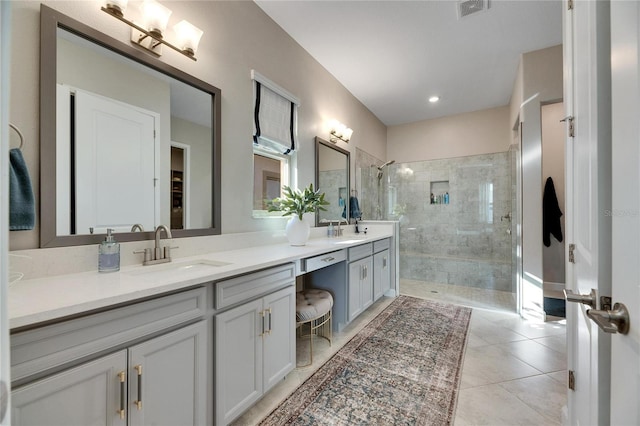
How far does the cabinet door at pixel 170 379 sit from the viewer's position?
0.95m

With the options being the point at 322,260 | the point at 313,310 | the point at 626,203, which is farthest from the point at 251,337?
the point at 626,203

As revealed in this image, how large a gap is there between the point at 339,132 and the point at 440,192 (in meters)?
2.28

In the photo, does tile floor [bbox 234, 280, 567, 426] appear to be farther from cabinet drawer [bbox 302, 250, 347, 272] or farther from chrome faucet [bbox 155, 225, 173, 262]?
chrome faucet [bbox 155, 225, 173, 262]

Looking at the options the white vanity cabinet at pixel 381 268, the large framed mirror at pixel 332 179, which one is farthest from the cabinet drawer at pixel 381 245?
the large framed mirror at pixel 332 179

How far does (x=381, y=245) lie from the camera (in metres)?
3.21

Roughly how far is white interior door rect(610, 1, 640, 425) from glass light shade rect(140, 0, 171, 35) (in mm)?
1853

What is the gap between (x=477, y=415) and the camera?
1.48 meters

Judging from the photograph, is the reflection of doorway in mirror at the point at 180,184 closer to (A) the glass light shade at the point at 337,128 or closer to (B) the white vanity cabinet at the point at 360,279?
(B) the white vanity cabinet at the point at 360,279

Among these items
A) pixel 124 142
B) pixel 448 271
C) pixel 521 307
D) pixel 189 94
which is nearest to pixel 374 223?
pixel 448 271

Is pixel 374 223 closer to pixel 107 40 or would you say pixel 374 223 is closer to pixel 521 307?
pixel 521 307

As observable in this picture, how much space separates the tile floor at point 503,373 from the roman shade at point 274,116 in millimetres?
1800

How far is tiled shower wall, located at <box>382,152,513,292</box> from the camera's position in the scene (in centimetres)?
395

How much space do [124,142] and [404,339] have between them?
8.22 feet

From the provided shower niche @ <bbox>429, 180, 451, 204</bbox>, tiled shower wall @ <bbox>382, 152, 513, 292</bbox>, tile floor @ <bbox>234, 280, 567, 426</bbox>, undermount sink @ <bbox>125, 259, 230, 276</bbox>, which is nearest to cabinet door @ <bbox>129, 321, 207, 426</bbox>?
undermount sink @ <bbox>125, 259, 230, 276</bbox>
